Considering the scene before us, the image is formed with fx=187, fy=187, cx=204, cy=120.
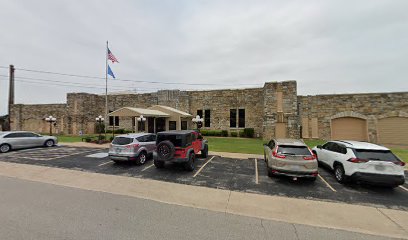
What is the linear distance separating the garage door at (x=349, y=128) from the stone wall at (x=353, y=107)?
43cm

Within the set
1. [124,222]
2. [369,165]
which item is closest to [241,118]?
[369,165]

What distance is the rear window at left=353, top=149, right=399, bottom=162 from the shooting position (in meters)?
6.78

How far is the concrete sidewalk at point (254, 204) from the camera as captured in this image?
4.55 m

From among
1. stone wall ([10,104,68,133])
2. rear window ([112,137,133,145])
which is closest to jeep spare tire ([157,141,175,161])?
rear window ([112,137,133,145])

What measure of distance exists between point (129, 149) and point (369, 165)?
10.2 metres

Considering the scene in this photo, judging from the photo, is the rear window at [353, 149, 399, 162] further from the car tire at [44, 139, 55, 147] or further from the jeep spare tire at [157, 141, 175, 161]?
the car tire at [44, 139, 55, 147]

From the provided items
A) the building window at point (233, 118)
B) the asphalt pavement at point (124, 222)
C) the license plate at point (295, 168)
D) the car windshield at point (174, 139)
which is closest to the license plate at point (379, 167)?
the license plate at point (295, 168)

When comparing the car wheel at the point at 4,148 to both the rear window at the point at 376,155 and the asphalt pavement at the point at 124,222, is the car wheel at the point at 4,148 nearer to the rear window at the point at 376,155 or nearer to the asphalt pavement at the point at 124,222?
the asphalt pavement at the point at 124,222

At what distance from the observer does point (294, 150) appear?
756 cm

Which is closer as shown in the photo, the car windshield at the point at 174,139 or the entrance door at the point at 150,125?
the car windshield at the point at 174,139

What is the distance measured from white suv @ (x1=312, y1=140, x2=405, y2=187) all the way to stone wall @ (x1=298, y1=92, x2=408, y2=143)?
14320 mm

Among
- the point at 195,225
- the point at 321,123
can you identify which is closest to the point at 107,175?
the point at 195,225

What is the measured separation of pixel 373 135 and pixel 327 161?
14955 mm

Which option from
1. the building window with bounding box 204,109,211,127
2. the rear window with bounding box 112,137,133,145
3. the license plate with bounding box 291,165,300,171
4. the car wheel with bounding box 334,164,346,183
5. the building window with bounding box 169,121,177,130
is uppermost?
the building window with bounding box 204,109,211,127
